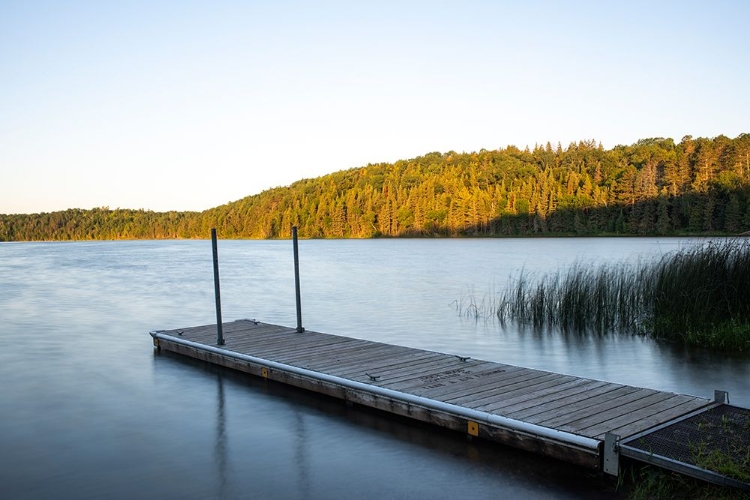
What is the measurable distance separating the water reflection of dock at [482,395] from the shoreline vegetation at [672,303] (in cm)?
486

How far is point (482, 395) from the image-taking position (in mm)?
5957

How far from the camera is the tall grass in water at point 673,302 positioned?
33.3 feet

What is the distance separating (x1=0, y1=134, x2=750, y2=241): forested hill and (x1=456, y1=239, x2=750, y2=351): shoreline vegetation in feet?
200

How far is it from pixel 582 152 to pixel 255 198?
6818 cm

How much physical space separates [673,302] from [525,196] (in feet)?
263

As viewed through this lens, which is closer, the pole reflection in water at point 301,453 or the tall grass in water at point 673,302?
the pole reflection in water at point 301,453

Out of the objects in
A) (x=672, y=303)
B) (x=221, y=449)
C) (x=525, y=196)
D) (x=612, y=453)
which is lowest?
(x=221, y=449)

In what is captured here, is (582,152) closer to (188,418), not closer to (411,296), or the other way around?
(411,296)

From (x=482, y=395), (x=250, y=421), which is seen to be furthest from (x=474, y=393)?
(x=250, y=421)

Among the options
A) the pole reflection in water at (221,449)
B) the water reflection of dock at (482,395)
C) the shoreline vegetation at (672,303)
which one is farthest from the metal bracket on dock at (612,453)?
the shoreline vegetation at (672,303)

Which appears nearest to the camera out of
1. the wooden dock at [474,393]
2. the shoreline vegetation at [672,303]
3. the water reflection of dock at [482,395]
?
the water reflection of dock at [482,395]

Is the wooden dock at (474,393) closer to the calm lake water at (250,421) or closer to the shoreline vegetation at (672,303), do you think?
the calm lake water at (250,421)

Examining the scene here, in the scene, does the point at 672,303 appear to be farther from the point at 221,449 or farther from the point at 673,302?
the point at 221,449

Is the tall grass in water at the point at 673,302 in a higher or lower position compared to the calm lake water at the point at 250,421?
higher
